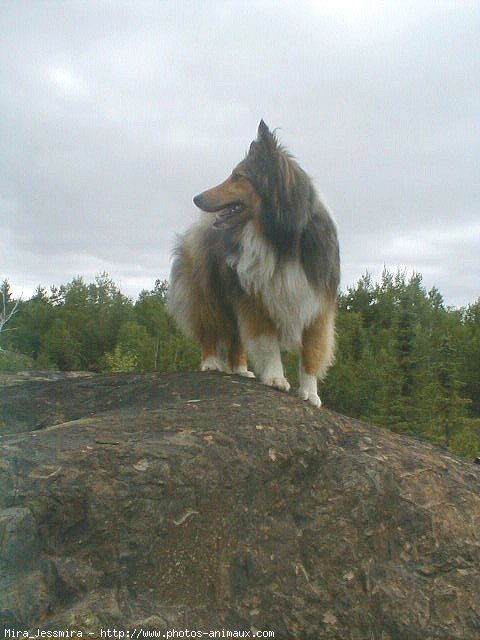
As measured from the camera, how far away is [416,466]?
193 inches

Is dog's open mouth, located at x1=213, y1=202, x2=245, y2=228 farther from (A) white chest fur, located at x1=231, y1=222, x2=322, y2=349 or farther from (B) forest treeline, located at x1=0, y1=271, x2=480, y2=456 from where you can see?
(B) forest treeline, located at x1=0, y1=271, x2=480, y2=456

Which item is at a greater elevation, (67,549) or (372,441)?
(372,441)

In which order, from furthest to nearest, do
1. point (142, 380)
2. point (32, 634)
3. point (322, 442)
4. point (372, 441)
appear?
point (142, 380) → point (372, 441) → point (322, 442) → point (32, 634)

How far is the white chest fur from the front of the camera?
18.6ft

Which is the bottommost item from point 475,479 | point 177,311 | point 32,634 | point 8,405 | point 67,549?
point 32,634

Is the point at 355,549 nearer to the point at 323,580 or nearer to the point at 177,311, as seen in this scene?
the point at 323,580

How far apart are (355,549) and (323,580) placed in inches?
Answer: 14.1

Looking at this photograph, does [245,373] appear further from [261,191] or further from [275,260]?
[261,191]

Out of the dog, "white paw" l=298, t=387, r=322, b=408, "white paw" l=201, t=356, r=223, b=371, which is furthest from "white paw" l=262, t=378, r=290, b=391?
"white paw" l=201, t=356, r=223, b=371

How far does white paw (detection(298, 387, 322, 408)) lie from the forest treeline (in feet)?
16.5

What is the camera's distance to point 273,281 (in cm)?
573

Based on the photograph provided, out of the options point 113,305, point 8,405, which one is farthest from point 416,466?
point 113,305

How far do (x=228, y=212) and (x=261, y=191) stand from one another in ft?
1.28

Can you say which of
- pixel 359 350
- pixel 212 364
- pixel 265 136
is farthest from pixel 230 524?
pixel 359 350
